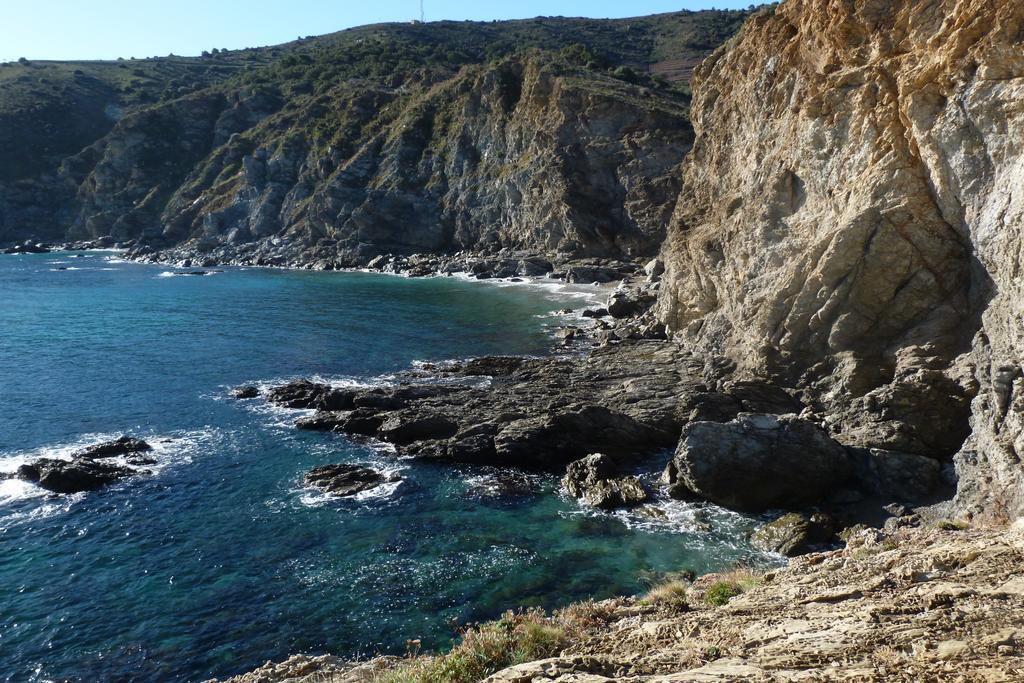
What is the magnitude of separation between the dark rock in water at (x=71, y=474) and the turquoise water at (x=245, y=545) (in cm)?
73

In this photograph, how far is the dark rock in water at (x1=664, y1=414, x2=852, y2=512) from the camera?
23.7 metres

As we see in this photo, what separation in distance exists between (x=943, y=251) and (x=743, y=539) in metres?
13.6

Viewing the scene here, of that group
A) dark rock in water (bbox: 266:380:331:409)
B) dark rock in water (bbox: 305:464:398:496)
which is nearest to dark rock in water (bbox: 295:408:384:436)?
dark rock in water (bbox: 266:380:331:409)

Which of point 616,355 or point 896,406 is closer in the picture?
point 896,406

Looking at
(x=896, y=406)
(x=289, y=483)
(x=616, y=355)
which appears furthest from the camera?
(x=616, y=355)

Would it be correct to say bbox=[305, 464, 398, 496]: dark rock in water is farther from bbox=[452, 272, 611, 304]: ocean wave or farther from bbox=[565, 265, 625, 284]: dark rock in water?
bbox=[565, 265, 625, 284]: dark rock in water

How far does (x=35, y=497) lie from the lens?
25984mm

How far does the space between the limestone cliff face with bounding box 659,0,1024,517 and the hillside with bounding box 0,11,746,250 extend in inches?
2009

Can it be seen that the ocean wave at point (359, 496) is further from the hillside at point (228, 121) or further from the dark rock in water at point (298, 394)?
the hillside at point (228, 121)

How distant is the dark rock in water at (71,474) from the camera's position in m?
26.6

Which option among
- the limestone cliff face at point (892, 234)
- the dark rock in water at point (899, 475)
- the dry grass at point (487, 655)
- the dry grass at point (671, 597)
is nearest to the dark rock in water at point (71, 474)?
the dry grass at point (487, 655)

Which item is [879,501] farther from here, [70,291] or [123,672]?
[70,291]

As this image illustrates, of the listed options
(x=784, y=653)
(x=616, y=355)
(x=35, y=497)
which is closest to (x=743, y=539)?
(x=784, y=653)

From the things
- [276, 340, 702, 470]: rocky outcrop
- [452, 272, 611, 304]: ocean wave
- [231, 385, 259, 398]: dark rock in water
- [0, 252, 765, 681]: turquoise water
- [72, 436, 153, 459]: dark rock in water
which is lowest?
[0, 252, 765, 681]: turquoise water
